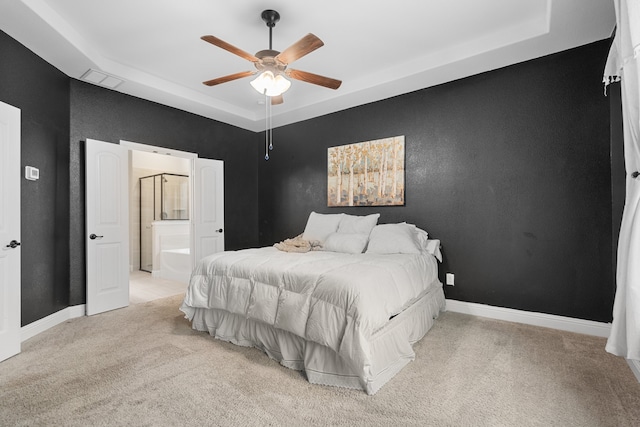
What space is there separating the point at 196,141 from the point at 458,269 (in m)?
3.90

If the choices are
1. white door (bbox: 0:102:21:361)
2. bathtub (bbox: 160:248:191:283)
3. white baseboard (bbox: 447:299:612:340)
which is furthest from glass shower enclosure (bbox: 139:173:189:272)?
white baseboard (bbox: 447:299:612:340)

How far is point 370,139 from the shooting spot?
4195 millimetres

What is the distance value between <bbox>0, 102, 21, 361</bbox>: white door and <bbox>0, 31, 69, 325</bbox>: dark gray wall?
0.34 metres

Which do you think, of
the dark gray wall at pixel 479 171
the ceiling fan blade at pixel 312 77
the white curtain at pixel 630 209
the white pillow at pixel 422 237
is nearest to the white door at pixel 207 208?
the dark gray wall at pixel 479 171

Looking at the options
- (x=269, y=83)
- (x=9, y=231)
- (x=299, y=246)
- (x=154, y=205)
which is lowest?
(x=299, y=246)

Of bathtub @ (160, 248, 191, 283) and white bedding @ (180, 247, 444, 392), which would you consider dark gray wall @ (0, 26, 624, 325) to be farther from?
bathtub @ (160, 248, 191, 283)

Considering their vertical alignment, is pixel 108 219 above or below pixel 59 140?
below

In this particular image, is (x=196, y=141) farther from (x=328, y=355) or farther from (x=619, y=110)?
(x=619, y=110)

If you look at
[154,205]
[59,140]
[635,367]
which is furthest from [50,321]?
[635,367]

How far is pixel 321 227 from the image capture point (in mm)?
3988

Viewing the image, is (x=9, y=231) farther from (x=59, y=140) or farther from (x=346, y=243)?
(x=346, y=243)

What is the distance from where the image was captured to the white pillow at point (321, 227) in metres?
3.89

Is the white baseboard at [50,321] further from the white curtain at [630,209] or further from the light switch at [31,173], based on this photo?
the white curtain at [630,209]

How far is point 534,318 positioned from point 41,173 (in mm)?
4901
